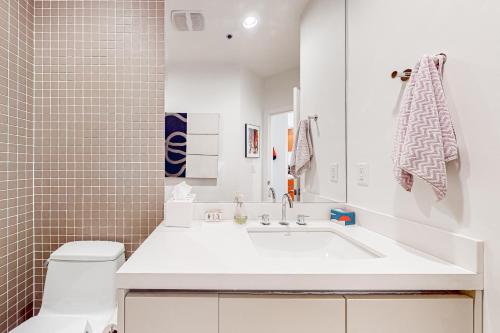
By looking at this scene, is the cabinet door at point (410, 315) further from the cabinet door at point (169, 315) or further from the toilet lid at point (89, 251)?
the toilet lid at point (89, 251)

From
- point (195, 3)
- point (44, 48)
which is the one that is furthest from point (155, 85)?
point (44, 48)

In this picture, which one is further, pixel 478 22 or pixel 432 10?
pixel 432 10

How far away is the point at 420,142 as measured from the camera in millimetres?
864

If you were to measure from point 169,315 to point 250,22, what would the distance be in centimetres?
148

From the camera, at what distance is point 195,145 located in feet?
5.22

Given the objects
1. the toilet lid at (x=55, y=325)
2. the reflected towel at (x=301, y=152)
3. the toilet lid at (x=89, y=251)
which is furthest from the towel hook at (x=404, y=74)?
the toilet lid at (x=55, y=325)

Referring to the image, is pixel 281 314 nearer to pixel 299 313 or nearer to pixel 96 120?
pixel 299 313

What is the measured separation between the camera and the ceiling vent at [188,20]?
159 cm

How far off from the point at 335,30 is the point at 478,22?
0.90 metres

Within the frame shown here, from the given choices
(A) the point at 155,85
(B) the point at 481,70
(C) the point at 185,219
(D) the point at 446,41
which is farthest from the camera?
(A) the point at 155,85

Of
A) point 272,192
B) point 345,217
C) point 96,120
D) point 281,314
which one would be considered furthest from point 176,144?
point 281,314

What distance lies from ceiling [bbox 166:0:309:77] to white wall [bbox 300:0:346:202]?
3.1 inches

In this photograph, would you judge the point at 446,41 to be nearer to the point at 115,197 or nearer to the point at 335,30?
the point at 335,30

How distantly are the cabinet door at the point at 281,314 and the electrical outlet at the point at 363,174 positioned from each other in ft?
2.26
